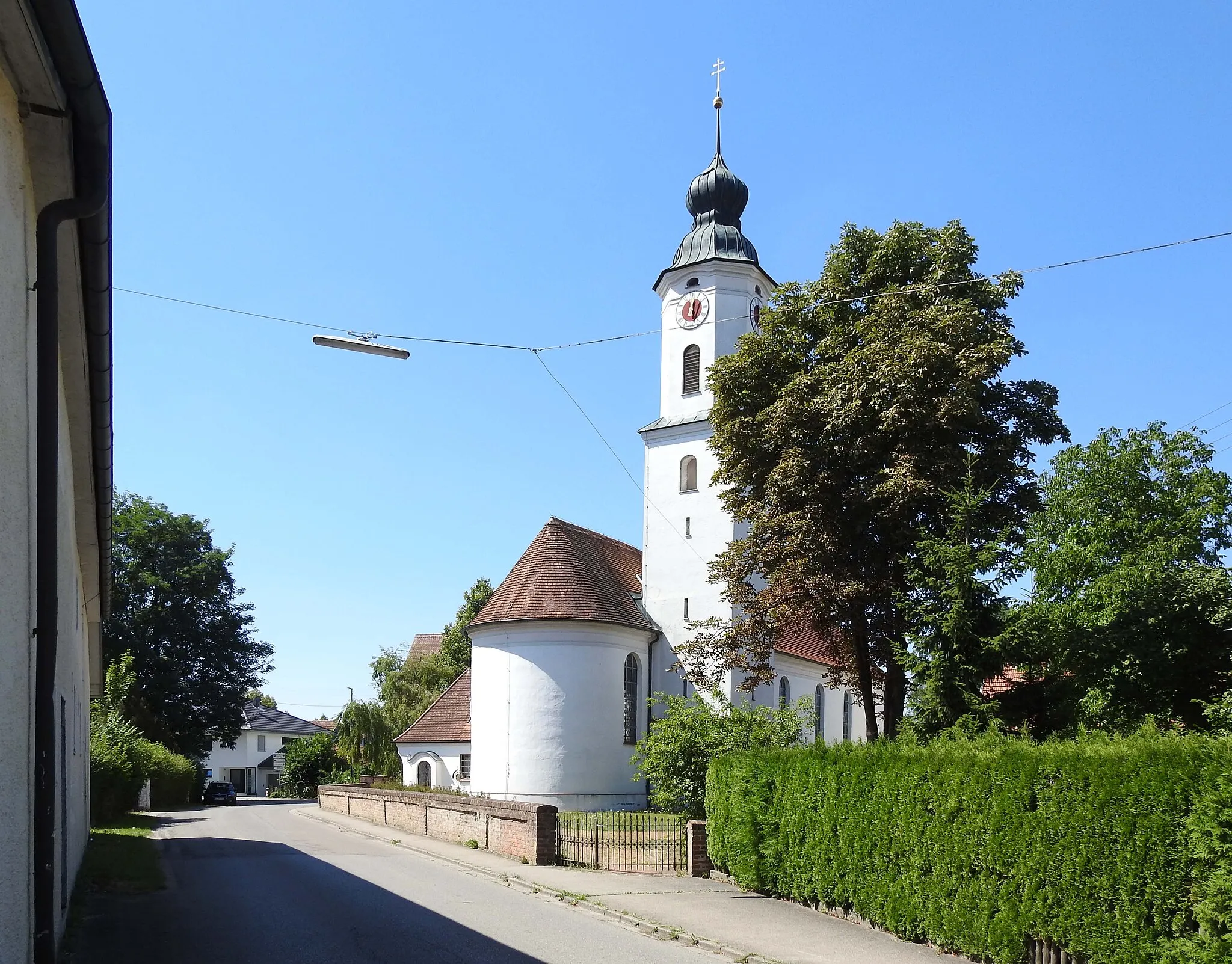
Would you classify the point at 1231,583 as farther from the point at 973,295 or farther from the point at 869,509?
the point at 973,295

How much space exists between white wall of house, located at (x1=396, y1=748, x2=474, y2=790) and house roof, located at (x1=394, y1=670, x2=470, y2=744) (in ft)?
0.58

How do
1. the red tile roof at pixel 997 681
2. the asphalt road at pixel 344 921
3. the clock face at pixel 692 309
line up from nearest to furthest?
the asphalt road at pixel 344 921
the red tile roof at pixel 997 681
the clock face at pixel 692 309

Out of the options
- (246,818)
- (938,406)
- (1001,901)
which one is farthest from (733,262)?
(1001,901)

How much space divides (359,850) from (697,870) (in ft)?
29.9

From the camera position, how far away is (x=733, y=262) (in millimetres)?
39094

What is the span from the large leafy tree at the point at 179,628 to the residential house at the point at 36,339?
2014 inches

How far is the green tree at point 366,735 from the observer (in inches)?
2149

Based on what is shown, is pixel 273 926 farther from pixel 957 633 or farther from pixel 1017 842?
pixel 957 633

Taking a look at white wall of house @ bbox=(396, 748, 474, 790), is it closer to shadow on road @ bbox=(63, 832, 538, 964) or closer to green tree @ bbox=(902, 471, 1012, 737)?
shadow on road @ bbox=(63, 832, 538, 964)

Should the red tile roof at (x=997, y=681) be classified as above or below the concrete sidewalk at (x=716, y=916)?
above

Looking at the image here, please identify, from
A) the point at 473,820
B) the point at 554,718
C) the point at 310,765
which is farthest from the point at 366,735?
the point at 473,820

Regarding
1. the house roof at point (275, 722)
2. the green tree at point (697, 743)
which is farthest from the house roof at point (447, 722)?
the house roof at point (275, 722)

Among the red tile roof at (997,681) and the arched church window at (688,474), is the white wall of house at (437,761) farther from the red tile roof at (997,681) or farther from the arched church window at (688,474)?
the red tile roof at (997,681)

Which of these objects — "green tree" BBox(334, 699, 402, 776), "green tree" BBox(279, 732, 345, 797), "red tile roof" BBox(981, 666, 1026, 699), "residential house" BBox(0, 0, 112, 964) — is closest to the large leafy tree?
"green tree" BBox(334, 699, 402, 776)
